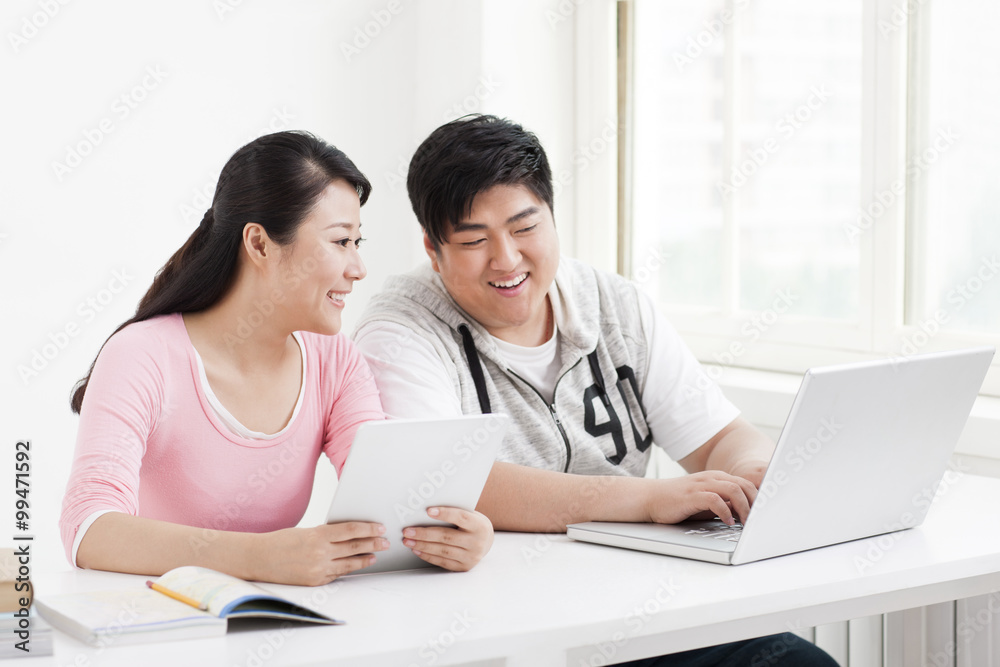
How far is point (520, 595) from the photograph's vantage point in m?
1.11

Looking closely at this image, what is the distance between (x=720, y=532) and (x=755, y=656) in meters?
0.28

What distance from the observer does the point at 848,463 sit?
3.95 feet

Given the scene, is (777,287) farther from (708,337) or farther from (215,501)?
Result: (215,501)

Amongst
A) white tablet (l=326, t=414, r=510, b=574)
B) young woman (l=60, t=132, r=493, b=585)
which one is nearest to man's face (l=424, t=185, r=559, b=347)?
young woman (l=60, t=132, r=493, b=585)

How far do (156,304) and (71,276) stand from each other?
0.92m

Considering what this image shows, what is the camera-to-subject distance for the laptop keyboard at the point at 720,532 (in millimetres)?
1293

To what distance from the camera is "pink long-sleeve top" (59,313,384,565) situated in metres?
1.24

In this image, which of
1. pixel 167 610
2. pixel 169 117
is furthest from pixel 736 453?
pixel 169 117

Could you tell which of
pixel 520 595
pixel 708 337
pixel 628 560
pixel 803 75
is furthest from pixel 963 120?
pixel 520 595

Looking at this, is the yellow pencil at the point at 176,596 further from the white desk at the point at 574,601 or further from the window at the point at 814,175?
the window at the point at 814,175

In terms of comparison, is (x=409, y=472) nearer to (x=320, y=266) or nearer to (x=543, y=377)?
(x=320, y=266)

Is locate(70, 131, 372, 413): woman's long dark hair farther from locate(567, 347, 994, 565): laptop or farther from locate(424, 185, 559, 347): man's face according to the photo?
locate(567, 347, 994, 565): laptop

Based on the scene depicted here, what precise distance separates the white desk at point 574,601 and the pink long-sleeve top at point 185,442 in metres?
0.12

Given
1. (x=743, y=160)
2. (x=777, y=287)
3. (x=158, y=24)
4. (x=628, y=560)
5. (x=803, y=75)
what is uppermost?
(x=158, y=24)
